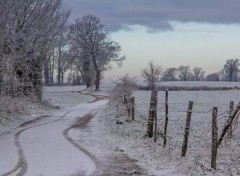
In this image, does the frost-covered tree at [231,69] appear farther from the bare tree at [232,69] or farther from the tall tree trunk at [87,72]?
the tall tree trunk at [87,72]

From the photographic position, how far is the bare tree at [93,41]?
102 m

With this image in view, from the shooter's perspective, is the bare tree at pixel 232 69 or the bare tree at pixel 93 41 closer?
the bare tree at pixel 93 41

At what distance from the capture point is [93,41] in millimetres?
102375

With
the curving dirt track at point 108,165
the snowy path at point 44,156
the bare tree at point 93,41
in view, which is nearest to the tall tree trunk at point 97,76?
the bare tree at point 93,41

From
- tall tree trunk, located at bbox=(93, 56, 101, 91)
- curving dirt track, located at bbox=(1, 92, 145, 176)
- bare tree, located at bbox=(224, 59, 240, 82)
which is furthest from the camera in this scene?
bare tree, located at bbox=(224, 59, 240, 82)

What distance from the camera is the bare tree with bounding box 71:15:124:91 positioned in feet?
334

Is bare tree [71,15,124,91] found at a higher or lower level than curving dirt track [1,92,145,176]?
higher

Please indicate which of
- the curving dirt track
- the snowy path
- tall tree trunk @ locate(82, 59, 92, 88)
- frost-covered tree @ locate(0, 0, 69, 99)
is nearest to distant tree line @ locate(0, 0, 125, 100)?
frost-covered tree @ locate(0, 0, 69, 99)

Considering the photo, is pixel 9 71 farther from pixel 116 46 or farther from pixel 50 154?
pixel 116 46

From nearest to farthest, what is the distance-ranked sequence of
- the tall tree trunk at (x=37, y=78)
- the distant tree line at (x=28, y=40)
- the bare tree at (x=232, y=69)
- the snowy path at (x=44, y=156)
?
the snowy path at (x=44, y=156)
the distant tree line at (x=28, y=40)
the tall tree trunk at (x=37, y=78)
the bare tree at (x=232, y=69)

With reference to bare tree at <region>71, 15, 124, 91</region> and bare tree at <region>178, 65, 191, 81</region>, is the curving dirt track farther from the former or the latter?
bare tree at <region>178, 65, 191, 81</region>

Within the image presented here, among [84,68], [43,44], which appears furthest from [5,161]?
[84,68]

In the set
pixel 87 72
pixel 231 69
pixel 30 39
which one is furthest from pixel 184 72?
pixel 30 39

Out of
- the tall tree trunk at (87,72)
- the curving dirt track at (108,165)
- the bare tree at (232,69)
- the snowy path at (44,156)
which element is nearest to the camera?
the curving dirt track at (108,165)
